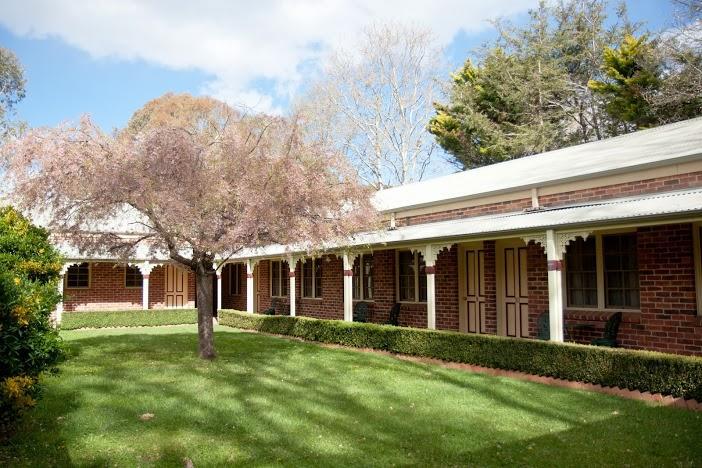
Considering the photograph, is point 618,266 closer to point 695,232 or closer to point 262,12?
point 695,232

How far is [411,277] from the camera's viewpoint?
1692cm

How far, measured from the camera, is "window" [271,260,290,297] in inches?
904

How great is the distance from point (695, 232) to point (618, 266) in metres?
1.75

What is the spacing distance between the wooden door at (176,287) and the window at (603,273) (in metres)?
18.2

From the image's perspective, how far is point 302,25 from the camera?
34.1 meters

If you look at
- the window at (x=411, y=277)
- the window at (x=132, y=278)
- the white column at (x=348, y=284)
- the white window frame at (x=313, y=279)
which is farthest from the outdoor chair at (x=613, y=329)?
the window at (x=132, y=278)

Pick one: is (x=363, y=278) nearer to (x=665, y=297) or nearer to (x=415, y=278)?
(x=415, y=278)

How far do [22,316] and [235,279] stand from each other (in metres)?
21.5

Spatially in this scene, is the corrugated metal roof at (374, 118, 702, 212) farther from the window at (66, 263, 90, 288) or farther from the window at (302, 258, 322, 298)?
the window at (66, 263, 90, 288)

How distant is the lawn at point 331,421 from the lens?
607 centimetres

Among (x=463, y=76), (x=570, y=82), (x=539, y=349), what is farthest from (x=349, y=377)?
(x=463, y=76)

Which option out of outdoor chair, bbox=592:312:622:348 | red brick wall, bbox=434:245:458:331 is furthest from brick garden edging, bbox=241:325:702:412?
red brick wall, bbox=434:245:458:331

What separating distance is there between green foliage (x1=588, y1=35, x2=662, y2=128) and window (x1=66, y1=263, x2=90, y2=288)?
2287 cm

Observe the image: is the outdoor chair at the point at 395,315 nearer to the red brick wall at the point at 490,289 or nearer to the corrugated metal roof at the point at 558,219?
the corrugated metal roof at the point at 558,219
